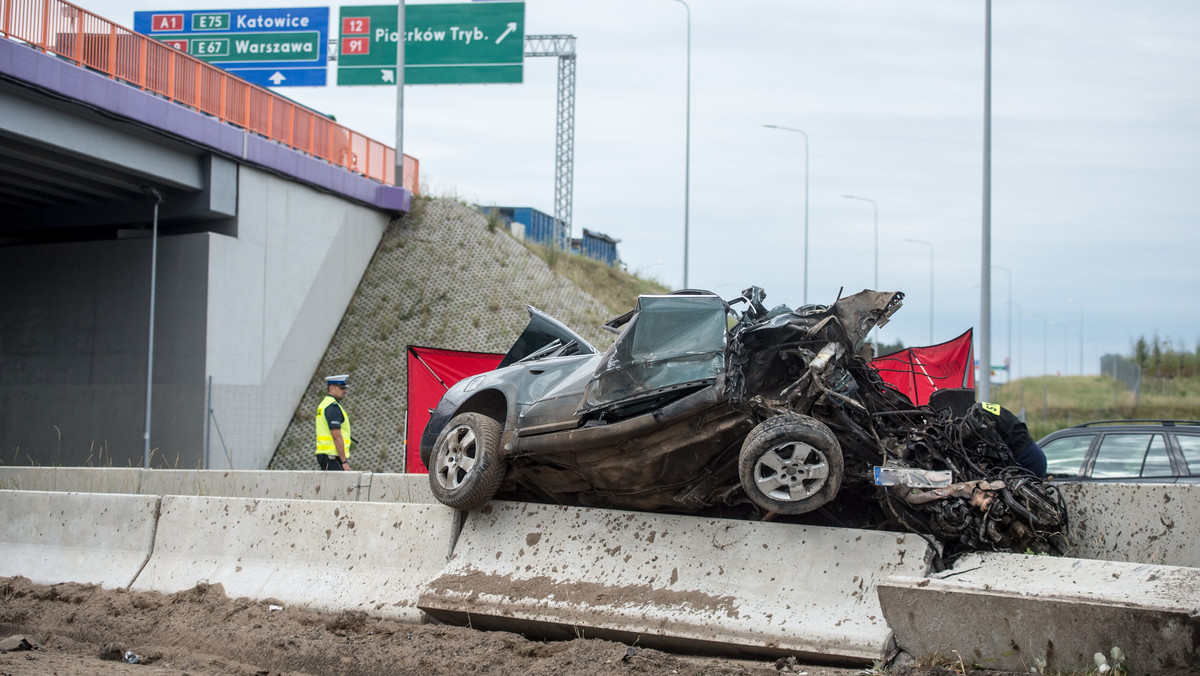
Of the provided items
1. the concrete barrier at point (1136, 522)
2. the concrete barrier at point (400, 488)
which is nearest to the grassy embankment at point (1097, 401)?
the concrete barrier at point (400, 488)

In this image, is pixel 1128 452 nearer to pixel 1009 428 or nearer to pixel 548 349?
pixel 1009 428

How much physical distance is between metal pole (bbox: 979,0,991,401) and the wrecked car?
40.6 feet

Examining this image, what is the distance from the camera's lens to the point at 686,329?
623cm

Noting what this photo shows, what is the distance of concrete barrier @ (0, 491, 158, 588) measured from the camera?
25.1ft

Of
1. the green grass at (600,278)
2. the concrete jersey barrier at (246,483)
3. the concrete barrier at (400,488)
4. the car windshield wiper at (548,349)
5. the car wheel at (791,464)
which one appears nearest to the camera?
the car wheel at (791,464)

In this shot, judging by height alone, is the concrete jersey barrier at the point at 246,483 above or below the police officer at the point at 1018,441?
below

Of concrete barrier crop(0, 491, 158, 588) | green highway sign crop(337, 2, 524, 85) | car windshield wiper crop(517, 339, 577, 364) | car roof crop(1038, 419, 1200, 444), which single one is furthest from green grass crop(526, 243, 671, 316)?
concrete barrier crop(0, 491, 158, 588)

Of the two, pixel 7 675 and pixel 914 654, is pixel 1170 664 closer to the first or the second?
pixel 914 654

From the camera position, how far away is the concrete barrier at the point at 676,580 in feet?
17.4

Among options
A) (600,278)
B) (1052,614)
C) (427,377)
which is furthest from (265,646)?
(600,278)

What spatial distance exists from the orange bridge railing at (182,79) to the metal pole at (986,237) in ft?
45.9

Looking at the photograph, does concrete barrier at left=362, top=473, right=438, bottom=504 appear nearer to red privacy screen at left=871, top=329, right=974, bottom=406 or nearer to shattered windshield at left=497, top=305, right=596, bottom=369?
shattered windshield at left=497, top=305, right=596, bottom=369

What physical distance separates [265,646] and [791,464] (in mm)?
3277

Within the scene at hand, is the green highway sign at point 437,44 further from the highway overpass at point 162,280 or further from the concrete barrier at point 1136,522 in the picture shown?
the concrete barrier at point 1136,522
